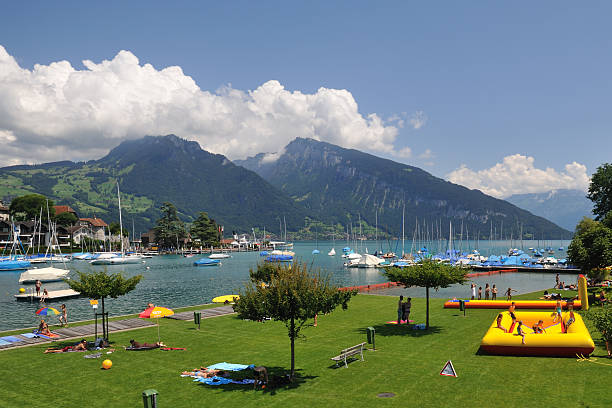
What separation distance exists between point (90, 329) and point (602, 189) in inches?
3623

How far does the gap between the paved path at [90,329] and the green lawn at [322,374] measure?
2604mm

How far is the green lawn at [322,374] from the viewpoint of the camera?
624 inches

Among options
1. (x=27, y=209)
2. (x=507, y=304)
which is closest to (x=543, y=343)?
(x=507, y=304)

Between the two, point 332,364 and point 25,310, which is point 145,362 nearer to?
point 332,364

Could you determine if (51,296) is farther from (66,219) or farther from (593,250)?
(66,219)

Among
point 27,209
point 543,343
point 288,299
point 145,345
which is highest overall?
point 27,209

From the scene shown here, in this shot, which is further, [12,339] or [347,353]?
[12,339]

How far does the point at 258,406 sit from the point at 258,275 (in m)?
22.0

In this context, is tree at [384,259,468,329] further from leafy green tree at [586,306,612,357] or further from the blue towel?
the blue towel

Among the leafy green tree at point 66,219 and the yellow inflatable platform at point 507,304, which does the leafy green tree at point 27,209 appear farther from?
the yellow inflatable platform at point 507,304

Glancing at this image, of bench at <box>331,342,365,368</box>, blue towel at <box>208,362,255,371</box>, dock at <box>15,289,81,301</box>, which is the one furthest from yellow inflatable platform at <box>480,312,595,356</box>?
dock at <box>15,289,81,301</box>

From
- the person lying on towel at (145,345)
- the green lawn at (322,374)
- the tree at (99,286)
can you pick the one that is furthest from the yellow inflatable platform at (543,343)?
the tree at (99,286)

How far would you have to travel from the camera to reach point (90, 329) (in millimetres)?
31250

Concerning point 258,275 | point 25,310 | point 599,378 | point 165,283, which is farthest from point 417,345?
point 165,283
